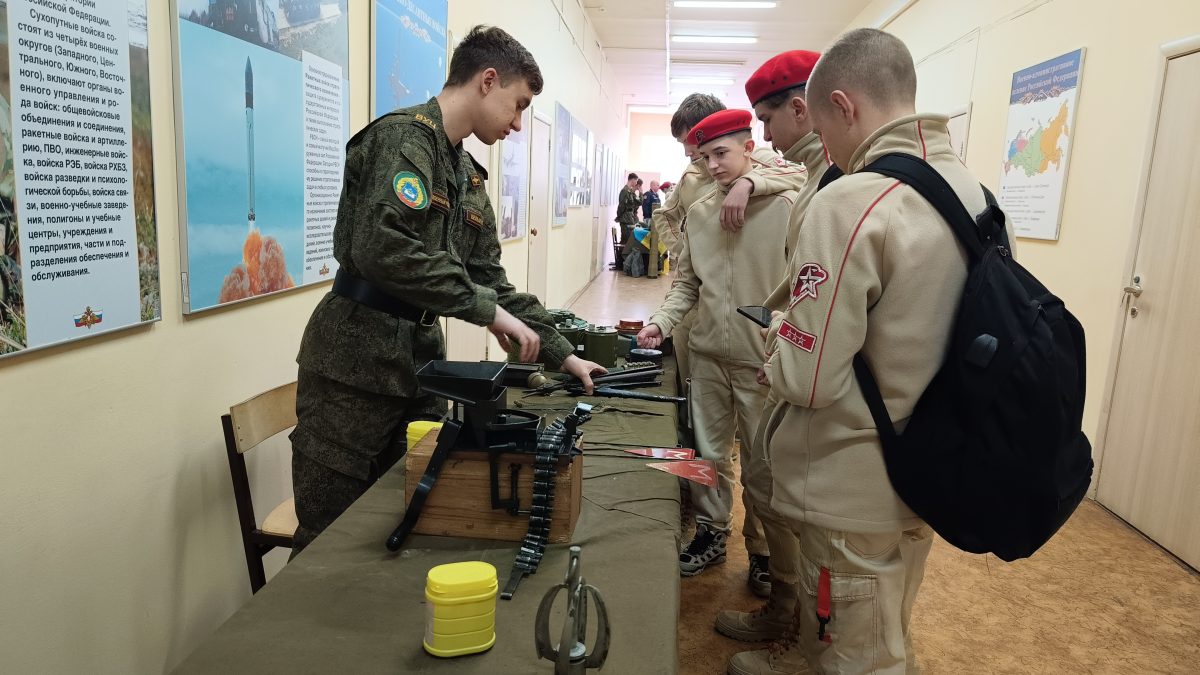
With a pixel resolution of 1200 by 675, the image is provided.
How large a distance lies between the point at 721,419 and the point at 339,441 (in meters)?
1.33

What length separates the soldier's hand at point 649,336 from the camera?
252 cm

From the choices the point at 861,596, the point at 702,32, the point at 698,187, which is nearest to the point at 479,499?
the point at 861,596

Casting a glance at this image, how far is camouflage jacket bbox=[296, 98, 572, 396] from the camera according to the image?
1408mm

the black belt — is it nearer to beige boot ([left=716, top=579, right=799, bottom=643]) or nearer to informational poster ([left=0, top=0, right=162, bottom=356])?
informational poster ([left=0, top=0, right=162, bottom=356])

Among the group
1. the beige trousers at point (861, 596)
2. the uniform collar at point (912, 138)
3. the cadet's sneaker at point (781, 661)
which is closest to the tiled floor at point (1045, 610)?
the cadet's sneaker at point (781, 661)

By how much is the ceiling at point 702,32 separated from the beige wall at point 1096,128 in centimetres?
353

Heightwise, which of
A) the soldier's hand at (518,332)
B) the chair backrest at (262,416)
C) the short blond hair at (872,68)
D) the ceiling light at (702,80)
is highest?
the ceiling light at (702,80)

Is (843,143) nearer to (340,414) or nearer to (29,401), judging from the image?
(340,414)

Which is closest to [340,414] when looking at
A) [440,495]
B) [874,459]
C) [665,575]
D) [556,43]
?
[440,495]

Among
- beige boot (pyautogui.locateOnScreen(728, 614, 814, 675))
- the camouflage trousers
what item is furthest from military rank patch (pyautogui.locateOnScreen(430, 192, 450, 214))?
beige boot (pyautogui.locateOnScreen(728, 614, 814, 675))

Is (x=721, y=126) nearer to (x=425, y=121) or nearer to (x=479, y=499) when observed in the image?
(x=425, y=121)

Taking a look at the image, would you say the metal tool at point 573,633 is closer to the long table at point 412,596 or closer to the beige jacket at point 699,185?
the long table at point 412,596

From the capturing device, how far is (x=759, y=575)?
251 centimetres

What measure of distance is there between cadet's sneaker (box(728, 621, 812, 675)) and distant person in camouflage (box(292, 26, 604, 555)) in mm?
989
